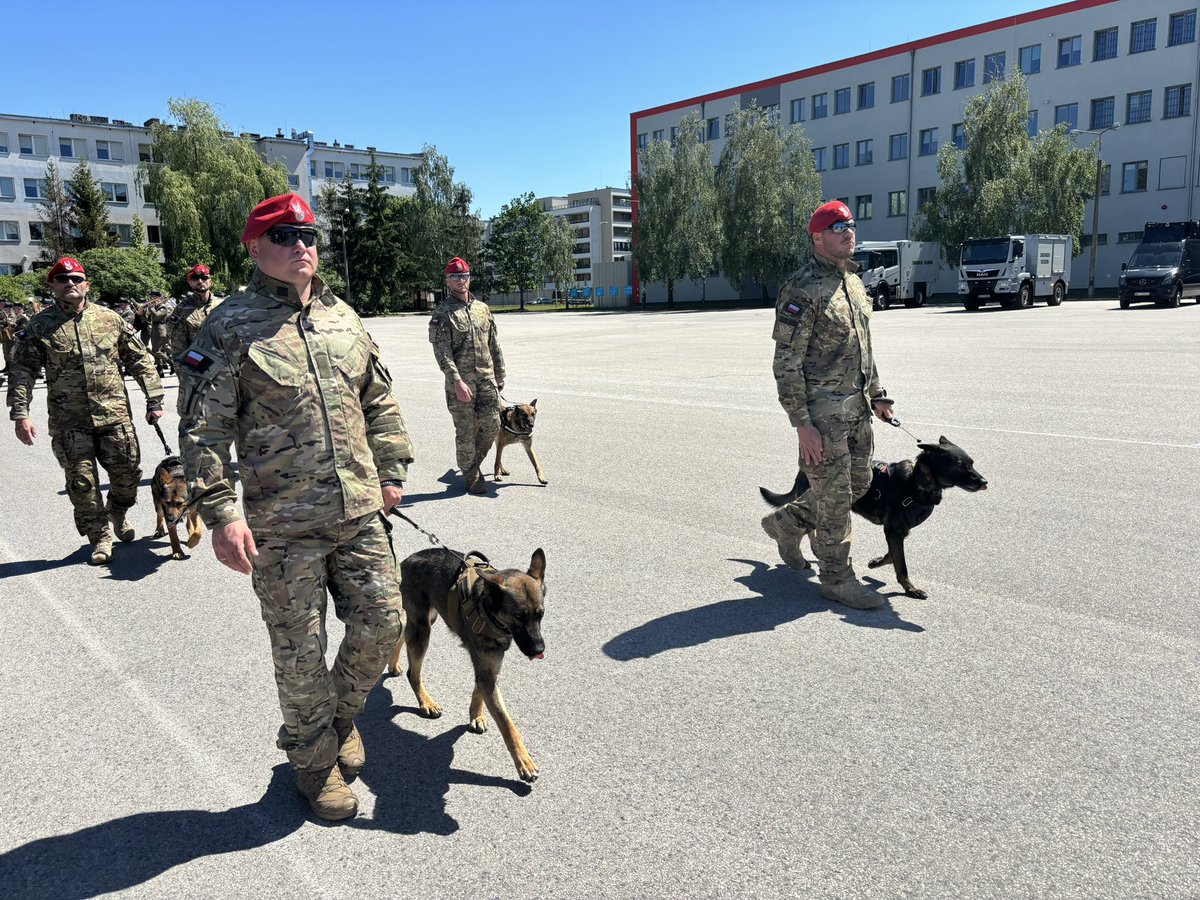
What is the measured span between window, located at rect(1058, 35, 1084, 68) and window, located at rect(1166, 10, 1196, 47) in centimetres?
468

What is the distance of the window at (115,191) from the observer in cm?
7475

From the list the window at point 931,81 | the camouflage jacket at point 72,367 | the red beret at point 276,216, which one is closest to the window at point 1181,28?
the window at point 931,81

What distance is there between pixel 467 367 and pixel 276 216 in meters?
5.56

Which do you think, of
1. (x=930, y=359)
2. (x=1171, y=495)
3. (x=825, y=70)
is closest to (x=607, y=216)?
(x=825, y=70)

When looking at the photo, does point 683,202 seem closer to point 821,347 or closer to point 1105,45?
point 1105,45

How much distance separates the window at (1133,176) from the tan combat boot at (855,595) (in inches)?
2211

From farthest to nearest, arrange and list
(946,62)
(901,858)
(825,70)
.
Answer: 1. (825,70)
2. (946,62)
3. (901,858)

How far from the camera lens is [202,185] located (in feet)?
180

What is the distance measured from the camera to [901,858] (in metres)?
2.74

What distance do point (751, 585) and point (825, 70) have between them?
6536 centimetres

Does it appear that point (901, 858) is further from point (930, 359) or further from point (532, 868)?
point (930, 359)

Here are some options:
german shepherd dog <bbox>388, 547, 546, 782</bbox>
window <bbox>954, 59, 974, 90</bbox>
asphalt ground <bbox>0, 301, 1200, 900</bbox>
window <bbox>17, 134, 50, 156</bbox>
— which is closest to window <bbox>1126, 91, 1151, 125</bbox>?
window <bbox>954, 59, 974, 90</bbox>

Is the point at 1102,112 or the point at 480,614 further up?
the point at 1102,112

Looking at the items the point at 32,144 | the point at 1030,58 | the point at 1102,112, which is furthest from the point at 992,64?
the point at 32,144
